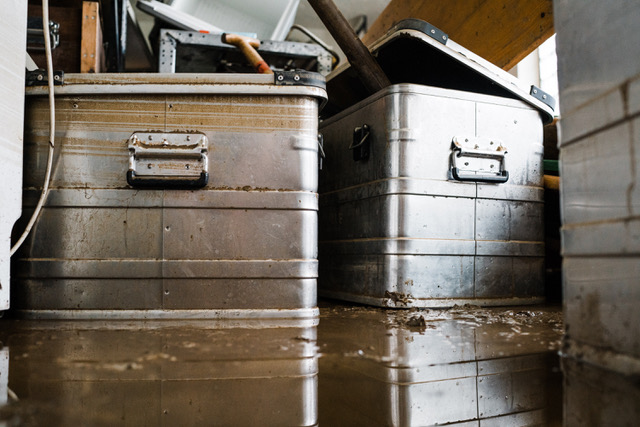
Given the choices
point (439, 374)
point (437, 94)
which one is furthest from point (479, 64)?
point (439, 374)

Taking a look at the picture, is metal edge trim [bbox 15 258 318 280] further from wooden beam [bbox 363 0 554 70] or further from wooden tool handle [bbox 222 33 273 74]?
wooden beam [bbox 363 0 554 70]

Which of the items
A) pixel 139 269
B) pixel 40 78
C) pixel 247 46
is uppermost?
pixel 247 46

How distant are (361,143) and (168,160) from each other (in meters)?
0.67

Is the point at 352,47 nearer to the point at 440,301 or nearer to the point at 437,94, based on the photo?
the point at 437,94

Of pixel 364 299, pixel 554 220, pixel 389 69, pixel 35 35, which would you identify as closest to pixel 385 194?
pixel 364 299

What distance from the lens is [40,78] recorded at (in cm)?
137

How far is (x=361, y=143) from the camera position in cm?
172

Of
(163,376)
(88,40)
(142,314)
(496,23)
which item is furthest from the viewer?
(496,23)

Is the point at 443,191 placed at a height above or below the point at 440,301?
above

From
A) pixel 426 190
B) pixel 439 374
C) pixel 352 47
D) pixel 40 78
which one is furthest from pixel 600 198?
pixel 40 78

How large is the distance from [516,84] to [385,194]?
2.08ft

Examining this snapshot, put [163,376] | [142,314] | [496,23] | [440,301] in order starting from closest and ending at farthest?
[163,376], [142,314], [440,301], [496,23]

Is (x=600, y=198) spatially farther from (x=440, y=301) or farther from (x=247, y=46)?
(x=247, y=46)

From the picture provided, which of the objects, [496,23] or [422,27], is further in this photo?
[496,23]
